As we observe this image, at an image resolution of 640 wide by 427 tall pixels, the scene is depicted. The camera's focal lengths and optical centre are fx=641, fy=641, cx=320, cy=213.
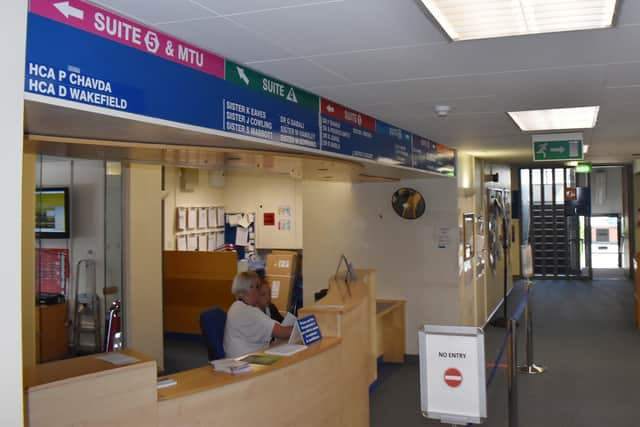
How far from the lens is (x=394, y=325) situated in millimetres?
7402

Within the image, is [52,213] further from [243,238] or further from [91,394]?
[91,394]

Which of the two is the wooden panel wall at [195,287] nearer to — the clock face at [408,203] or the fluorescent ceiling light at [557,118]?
the clock face at [408,203]

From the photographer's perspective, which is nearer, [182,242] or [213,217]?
[182,242]

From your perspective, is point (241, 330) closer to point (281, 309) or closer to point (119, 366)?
point (119, 366)

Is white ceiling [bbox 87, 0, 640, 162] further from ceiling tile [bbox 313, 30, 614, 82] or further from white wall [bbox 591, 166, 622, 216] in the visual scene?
white wall [bbox 591, 166, 622, 216]

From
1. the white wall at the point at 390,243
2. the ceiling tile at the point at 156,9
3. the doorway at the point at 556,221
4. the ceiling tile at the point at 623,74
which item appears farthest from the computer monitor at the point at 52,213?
the doorway at the point at 556,221

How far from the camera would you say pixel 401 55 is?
3172mm

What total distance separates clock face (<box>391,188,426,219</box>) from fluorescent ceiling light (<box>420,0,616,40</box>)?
15.5 ft

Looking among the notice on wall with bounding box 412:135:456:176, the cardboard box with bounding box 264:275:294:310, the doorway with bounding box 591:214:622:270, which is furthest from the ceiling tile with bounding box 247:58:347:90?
the doorway with bounding box 591:214:622:270

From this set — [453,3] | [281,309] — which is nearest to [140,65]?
[453,3]

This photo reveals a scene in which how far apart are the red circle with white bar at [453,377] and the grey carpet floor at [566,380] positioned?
2.59 metres

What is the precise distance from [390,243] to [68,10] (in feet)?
18.9

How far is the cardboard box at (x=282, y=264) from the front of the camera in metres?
10.4

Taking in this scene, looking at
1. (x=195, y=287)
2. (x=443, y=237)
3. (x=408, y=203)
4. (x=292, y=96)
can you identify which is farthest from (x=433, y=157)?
(x=195, y=287)
